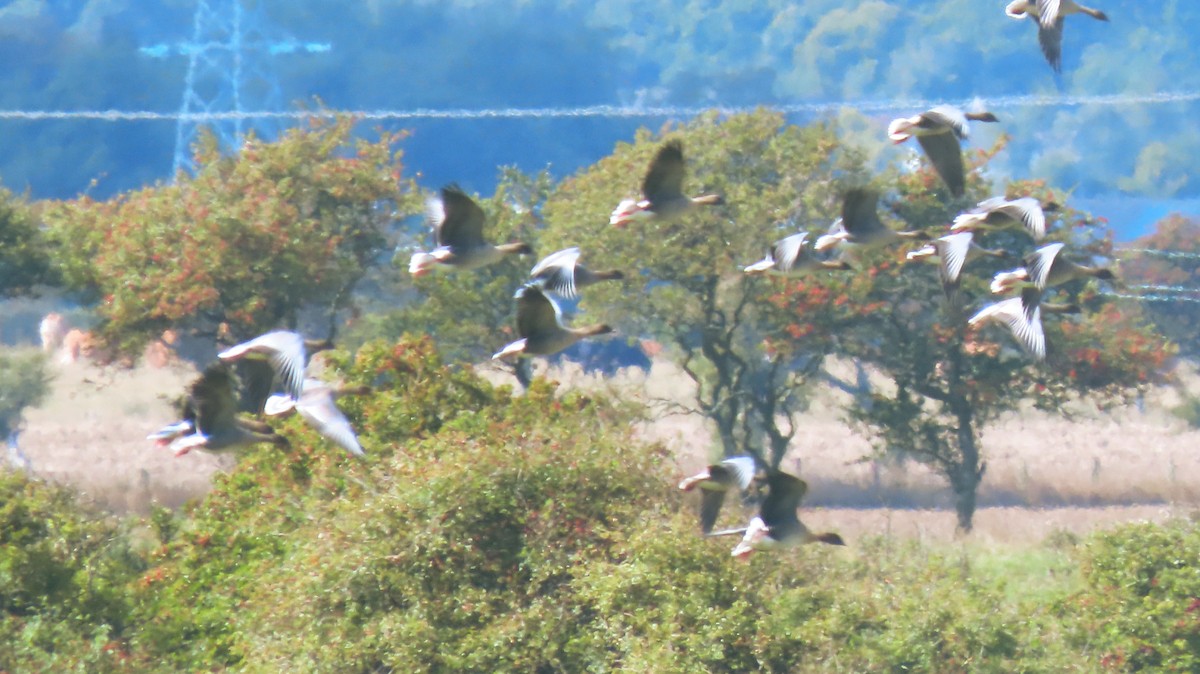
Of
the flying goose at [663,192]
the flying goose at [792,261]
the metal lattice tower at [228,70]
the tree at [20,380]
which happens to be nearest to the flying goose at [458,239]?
the flying goose at [663,192]

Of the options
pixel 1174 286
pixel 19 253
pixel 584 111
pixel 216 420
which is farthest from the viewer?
pixel 584 111

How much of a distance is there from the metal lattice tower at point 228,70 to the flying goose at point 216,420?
3972 cm

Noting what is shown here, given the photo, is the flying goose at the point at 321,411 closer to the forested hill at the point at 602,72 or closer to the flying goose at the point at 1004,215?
the flying goose at the point at 1004,215

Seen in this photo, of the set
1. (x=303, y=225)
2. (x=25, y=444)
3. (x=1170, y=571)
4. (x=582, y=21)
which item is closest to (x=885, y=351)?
(x=303, y=225)

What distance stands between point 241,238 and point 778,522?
14.3 m

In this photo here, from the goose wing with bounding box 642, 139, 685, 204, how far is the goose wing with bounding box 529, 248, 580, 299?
0.71 meters

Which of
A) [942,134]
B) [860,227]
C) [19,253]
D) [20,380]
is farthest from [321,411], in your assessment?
[20,380]

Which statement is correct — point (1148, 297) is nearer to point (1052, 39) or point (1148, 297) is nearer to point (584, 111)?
A: point (1052, 39)

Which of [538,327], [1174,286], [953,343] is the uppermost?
[1174,286]

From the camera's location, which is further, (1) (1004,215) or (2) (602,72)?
(2) (602,72)

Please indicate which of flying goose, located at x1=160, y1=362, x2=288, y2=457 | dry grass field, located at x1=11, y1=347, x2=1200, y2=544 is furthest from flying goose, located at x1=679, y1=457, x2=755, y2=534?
dry grass field, located at x1=11, y1=347, x2=1200, y2=544

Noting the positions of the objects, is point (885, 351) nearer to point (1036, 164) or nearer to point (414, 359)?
point (414, 359)

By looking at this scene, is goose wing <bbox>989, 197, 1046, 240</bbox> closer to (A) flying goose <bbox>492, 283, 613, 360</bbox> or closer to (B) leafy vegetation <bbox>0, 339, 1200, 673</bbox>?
(A) flying goose <bbox>492, 283, 613, 360</bbox>

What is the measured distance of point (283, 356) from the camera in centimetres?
801
